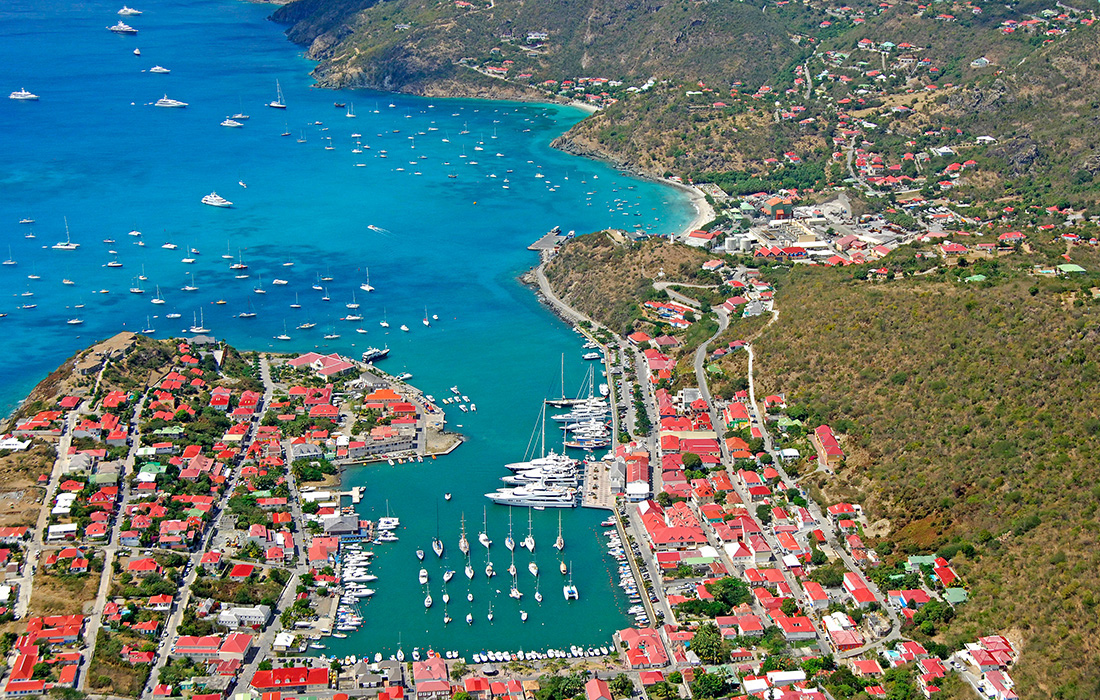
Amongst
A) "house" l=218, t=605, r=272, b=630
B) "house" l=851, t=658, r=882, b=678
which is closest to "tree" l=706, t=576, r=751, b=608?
"house" l=851, t=658, r=882, b=678

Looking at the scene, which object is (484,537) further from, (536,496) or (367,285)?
(367,285)

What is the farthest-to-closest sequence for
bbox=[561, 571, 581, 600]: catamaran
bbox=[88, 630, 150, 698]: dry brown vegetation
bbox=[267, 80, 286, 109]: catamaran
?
bbox=[267, 80, 286, 109]: catamaran, bbox=[561, 571, 581, 600]: catamaran, bbox=[88, 630, 150, 698]: dry brown vegetation

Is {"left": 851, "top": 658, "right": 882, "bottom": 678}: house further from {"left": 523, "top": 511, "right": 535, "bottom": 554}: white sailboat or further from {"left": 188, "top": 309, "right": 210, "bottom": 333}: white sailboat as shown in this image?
{"left": 188, "top": 309, "right": 210, "bottom": 333}: white sailboat

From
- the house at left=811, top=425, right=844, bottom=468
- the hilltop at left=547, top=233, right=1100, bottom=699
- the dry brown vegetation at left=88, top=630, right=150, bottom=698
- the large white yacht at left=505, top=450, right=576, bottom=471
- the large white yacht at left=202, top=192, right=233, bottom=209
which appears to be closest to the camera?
the dry brown vegetation at left=88, top=630, right=150, bottom=698

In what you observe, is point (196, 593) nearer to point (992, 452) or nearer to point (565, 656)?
point (565, 656)

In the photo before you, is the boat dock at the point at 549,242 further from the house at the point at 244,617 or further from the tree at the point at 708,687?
the tree at the point at 708,687

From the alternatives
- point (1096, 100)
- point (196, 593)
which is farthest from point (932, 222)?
point (196, 593)

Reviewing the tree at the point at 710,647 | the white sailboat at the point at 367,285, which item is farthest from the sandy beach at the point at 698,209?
the tree at the point at 710,647
